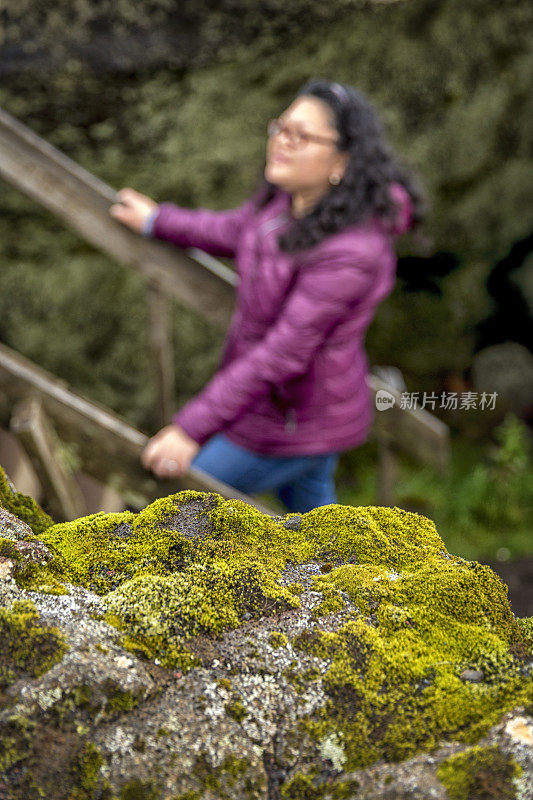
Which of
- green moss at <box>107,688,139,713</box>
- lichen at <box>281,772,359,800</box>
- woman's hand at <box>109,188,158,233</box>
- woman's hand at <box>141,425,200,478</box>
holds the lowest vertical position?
lichen at <box>281,772,359,800</box>

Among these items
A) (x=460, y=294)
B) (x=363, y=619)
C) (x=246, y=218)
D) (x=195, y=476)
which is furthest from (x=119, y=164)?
(x=363, y=619)

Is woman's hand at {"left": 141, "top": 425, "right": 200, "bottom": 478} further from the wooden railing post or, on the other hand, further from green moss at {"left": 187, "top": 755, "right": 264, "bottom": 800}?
green moss at {"left": 187, "top": 755, "right": 264, "bottom": 800}

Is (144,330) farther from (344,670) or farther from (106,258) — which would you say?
(344,670)

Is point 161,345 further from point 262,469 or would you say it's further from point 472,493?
point 472,493

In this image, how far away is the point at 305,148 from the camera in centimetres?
258

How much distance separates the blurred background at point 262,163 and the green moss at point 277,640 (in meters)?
2.28

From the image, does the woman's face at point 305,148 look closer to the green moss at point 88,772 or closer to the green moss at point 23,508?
the green moss at point 23,508

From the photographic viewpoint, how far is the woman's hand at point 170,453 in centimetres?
262

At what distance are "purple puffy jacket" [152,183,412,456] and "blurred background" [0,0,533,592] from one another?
0.53 metres

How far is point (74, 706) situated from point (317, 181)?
2151 millimetres

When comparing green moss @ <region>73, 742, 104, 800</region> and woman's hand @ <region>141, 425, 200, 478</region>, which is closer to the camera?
green moss @ <region>73, 742, 104, 800</region>

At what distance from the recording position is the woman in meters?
2.58

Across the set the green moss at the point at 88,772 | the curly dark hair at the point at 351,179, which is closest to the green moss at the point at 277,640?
the green moss at the point at 88,772

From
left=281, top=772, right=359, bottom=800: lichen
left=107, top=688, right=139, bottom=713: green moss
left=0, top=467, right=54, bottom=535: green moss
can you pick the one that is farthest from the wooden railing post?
left=281, top=772, right=359, bottom=800: lichen
